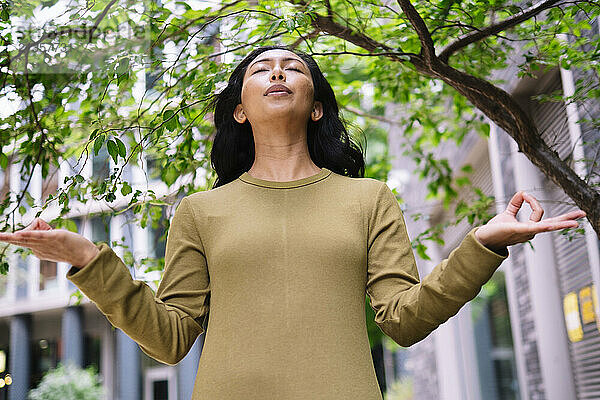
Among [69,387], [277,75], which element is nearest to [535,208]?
[277,75]

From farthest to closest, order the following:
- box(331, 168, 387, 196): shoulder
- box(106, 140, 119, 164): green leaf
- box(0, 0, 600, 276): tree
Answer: box(0, 0, 600, 276): tree, box(106, 140, 119, 164): green leaf, box(331, 168, 387, 196): shoulder

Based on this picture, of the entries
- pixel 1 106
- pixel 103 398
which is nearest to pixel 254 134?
pixel 1 106

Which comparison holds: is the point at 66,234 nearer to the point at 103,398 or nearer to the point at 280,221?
the point at 280,221

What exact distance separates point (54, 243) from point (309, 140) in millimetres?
797

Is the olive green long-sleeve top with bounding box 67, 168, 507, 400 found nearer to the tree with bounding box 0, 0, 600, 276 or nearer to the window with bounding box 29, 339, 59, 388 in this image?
the tree with bounding box 0, 0, 600, 276

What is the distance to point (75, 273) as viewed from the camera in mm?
1394

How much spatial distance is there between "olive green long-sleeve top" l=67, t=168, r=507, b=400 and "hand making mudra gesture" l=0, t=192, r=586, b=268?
1.0 inches

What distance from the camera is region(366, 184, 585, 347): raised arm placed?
135cm

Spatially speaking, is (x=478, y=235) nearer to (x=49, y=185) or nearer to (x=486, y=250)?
(x=486, y=250)

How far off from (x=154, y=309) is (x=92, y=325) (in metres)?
15.1

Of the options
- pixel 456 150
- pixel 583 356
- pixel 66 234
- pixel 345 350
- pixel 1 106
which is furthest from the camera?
pixel 456 150

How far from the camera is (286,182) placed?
5.71 feet

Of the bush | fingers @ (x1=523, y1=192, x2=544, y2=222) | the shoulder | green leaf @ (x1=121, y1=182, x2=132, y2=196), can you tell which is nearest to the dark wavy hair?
the shoulder

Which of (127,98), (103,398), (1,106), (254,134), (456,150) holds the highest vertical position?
(456,150)
